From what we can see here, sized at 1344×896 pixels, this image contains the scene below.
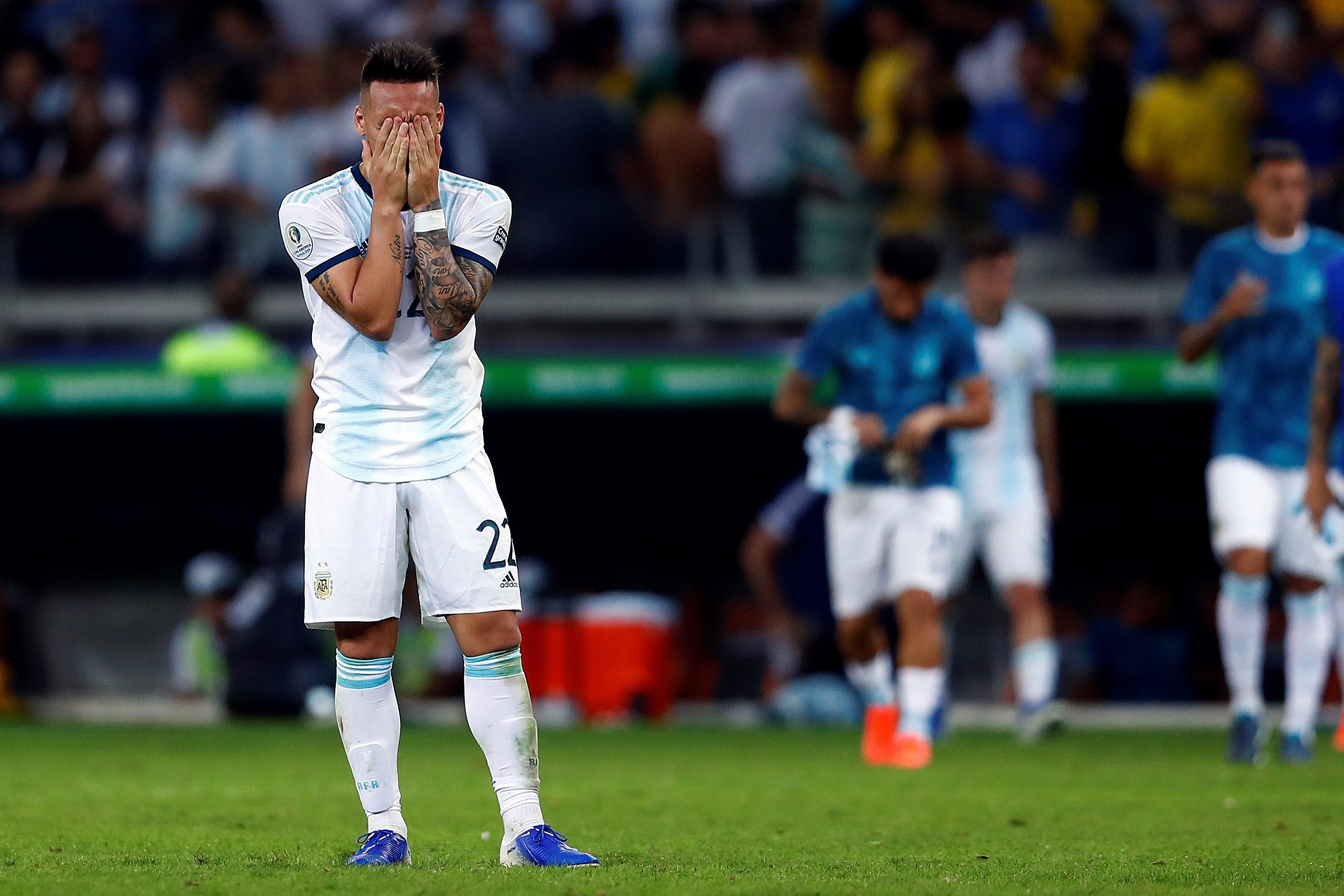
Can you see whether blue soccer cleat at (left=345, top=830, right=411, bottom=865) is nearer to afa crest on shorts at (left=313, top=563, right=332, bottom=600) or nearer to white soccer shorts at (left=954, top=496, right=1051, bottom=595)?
afa crest on shorts at (left=313, top=563, right=332, bottom=600)

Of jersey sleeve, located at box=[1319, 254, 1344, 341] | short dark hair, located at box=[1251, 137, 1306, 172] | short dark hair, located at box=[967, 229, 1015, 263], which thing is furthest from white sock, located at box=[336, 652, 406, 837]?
short dark hair, located at box=[967, 229, 1015, 263]

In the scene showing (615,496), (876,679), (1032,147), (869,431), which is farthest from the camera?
(615,496)

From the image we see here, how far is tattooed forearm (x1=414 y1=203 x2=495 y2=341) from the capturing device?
4.84 m

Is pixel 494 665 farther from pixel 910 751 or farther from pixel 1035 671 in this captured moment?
pixel 1035 671

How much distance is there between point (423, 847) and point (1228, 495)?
4.34m

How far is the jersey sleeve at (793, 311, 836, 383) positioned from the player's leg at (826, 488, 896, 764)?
563 millimetres

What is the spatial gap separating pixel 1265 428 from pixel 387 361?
4800 mm

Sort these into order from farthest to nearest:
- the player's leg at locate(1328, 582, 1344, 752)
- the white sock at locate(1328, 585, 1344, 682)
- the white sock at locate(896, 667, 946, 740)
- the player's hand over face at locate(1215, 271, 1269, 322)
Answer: the white sock at locate(1328, 585, 1344, 682) < the player's leg at locate(1328, 582, 1344, 752) < the white sock at locate(896, 667, 946, 740) < the player's hand over face at locate(1215, 271, 1269, 322)

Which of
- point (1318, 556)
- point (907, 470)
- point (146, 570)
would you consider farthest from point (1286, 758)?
point (146, 570)

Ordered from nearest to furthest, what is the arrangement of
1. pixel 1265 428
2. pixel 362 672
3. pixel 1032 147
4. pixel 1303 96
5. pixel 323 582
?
pixel 323 582, pixel 362 672, pixel 1265 428, pixel 1303 96, pixel 1032 147

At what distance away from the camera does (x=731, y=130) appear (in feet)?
41.7

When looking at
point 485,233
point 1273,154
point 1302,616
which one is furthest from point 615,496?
point 485,233

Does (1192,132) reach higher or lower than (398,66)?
higher

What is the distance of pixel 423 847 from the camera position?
549cm
